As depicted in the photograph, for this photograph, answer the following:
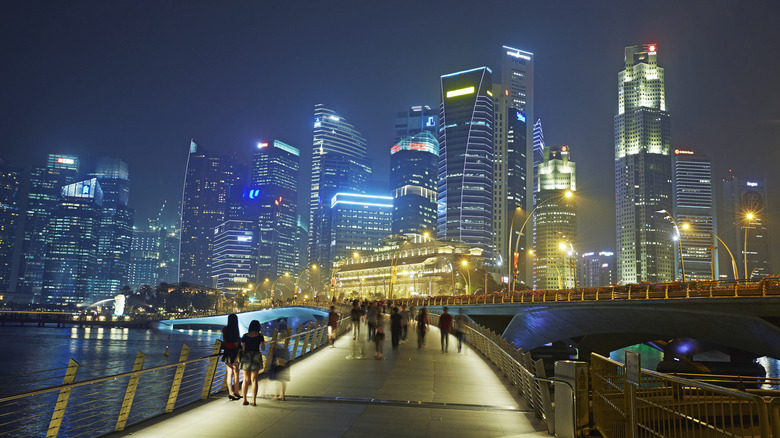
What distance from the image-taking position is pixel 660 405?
6512 mm

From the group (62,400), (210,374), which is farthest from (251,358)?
(62,400)

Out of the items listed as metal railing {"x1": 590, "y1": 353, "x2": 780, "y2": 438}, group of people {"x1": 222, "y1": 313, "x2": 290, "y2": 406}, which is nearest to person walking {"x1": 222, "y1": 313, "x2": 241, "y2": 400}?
group of people {"x1": 222, "y1": 313, "x2": 290, "y2": 406}

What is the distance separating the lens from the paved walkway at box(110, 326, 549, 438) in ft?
32.3

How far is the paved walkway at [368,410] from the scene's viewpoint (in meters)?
9.86

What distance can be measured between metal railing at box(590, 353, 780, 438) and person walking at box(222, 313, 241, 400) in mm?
7006

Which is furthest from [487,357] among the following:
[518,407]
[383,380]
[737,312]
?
[737,312]

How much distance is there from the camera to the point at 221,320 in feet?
434

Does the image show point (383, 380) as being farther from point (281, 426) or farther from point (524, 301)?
point (524, 301)

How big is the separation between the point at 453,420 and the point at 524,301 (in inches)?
1805

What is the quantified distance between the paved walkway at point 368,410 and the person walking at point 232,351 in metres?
0.33

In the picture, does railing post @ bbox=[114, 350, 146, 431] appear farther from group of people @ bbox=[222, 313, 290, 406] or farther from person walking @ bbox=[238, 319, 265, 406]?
person walking @ bbox=[238, 319, 265, 406]

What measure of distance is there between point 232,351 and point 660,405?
8.52 meters

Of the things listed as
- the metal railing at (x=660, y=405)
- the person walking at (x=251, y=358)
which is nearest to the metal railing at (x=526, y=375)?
the metal railing at (x=660, y=405)

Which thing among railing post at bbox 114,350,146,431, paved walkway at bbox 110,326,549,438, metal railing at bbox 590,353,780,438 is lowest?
paved walkway at bbox 110,326,549,438
